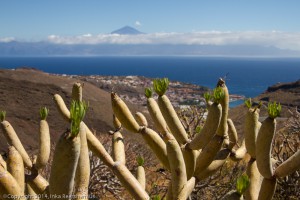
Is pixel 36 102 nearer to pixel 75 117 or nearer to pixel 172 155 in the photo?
pixel 172 155

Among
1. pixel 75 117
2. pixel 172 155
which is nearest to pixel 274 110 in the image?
pixel 172 155

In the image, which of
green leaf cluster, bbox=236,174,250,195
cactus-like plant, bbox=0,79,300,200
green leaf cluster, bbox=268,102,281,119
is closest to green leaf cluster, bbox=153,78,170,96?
cactus-like plant, bbox=0,79,300,200

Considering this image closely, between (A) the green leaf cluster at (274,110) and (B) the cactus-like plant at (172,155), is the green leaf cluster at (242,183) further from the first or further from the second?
(A) the green leaf cluster at (274,110)

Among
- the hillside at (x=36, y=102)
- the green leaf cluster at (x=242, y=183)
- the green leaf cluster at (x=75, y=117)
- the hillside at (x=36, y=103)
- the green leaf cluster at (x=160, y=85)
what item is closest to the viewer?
the green leaf cluster at (x=75, y=117)

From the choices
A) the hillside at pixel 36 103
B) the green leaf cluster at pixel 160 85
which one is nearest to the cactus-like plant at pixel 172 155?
the green leaf cluster at pixel 160 85

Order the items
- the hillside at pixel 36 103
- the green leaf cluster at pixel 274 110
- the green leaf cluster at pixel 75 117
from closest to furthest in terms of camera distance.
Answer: the green leaf cluster at pixel 75 117, the green leaf cluster at pixel 274 110, the hillside at pixel 36 103

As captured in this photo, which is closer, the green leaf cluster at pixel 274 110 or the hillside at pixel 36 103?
the green leaf cluster at pixel 274 110

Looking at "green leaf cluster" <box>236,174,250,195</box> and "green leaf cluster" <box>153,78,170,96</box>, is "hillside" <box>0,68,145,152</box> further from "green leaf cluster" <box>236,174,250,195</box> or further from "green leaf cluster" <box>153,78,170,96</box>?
"green leaf cluster" <box>236,174,250,195</box>

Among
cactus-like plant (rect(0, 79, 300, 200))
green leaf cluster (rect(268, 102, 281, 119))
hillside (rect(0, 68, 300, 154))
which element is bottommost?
hillside (rect(0, 68, 300, 154))

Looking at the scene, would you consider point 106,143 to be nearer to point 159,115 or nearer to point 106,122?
point 159,115

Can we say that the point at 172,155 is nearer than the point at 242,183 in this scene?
No

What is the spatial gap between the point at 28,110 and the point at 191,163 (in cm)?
2989

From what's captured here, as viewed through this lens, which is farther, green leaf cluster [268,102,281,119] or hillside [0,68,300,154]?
hillside [0,68,300,154]

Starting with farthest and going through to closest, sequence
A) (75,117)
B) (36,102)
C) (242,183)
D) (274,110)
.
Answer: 1. (36,102)
2. (274,110)
3. (242,183)
4. (75,117)
